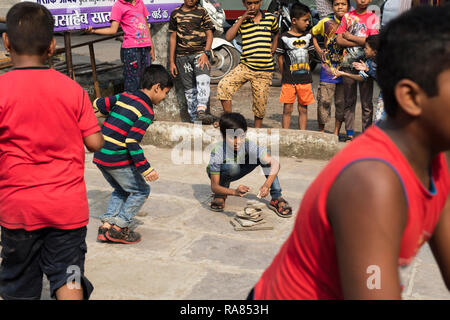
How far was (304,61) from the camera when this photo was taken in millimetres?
7027

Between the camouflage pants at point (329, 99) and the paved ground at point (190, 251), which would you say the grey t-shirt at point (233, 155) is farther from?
the camouflage pants at point (329, 99)

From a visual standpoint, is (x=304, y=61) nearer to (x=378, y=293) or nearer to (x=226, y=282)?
(x=226, y=282)

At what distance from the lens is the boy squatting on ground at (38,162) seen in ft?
Result: 8.84

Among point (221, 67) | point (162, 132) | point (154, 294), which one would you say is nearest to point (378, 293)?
point (154, 294)

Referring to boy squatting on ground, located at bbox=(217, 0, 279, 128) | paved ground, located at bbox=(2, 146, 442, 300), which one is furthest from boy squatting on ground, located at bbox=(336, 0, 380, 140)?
paved ground, located at bbox=(2, 146, 442, 300)

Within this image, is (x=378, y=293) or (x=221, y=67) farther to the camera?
(x=221, y=67)

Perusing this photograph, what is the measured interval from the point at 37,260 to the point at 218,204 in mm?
2420

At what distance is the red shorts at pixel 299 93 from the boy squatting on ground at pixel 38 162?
4.49 meters

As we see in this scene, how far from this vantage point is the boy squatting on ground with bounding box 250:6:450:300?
1.22 meters

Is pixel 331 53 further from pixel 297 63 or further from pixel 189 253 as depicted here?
pixel 189 253

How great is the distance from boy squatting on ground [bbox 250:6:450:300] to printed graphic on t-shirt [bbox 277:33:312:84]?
575 centimetres

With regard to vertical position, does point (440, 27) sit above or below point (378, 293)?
above

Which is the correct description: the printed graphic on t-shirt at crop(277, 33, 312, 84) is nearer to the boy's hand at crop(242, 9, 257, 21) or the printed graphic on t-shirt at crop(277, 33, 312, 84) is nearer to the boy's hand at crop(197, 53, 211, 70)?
the boy's hand at crop(242, 9, 257, 21)

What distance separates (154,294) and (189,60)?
14.8ft
